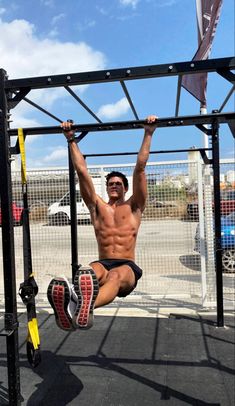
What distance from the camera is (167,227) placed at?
21.7 feet

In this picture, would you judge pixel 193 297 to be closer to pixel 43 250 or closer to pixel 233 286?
pixel 233 286

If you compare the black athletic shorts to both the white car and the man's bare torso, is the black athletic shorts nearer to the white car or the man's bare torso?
the man's bare torso

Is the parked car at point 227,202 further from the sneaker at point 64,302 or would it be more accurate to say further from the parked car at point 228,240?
the sneaker at point 64,302

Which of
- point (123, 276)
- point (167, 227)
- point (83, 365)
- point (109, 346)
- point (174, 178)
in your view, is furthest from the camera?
point (167, 227)

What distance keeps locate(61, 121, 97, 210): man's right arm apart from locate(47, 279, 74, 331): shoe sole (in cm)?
91

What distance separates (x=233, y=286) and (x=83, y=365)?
379cm

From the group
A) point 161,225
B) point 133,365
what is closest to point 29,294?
point 133,365

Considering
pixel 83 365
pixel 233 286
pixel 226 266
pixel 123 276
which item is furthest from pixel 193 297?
pixel 123 276

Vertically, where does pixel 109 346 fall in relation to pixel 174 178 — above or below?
below

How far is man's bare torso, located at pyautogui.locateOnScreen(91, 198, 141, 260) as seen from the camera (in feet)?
11.7

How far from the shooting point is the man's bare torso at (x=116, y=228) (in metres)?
3.56

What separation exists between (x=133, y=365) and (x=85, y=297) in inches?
66.1

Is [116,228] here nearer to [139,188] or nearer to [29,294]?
[139,188]

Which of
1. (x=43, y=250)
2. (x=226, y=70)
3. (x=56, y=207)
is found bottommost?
(x=43, y=250)
